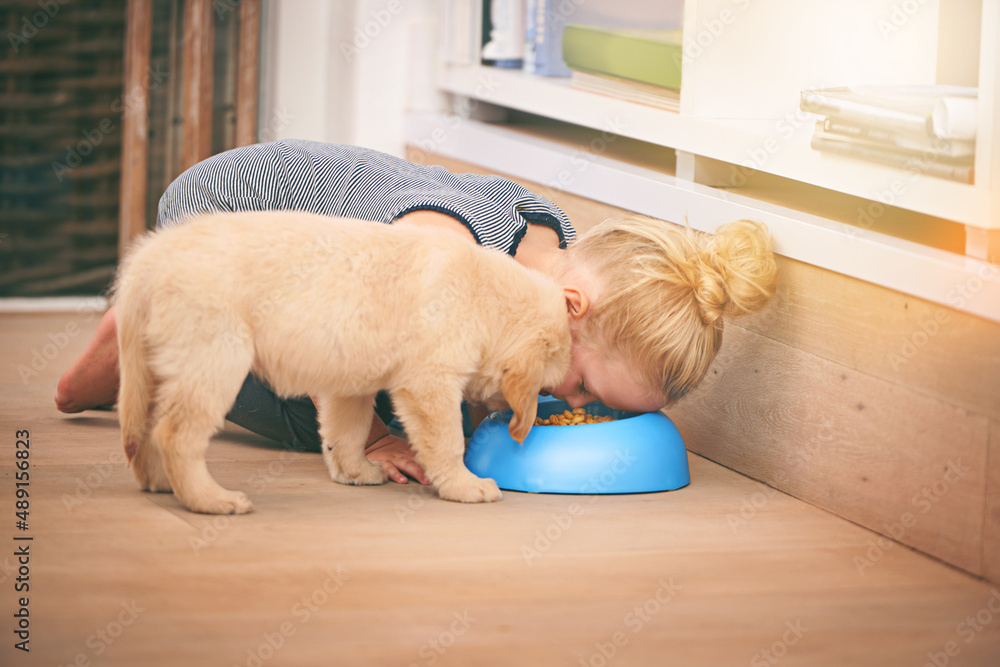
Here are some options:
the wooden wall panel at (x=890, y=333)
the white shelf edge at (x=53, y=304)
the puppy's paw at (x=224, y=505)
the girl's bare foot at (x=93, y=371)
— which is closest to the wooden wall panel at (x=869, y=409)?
the wooden wall panel at (x=890, y=333)

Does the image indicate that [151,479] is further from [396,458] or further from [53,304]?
[53,304]

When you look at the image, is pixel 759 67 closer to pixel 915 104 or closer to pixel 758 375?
pixel 915 104

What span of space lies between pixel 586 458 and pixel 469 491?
216 millimetres

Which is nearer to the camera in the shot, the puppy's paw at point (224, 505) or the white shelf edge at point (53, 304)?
the puppy's paw at point (224, 505)

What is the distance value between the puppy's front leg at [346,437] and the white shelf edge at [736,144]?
2.83ft

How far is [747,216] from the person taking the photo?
186cm

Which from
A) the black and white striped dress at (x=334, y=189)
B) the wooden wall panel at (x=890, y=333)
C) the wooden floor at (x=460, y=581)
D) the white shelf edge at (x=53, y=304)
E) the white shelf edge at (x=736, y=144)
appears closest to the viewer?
the wooden floor at (x=460, y=581)

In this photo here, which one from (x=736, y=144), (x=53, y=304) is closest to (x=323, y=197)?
(x=736, y=144)

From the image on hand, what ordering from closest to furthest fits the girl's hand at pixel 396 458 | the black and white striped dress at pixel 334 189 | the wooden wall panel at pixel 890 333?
the wooden wall panel at pixel 890 333
the girl's hand at pixel 396 458
the black and white striped dress at pixel 334 189

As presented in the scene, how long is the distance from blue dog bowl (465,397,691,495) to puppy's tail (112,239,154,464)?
58 cm

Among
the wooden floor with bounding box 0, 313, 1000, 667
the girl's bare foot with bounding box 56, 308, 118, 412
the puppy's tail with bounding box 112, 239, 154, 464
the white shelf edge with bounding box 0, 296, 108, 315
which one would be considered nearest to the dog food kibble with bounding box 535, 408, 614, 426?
the wooden floor with bounding box 0, 313, 1000, 667

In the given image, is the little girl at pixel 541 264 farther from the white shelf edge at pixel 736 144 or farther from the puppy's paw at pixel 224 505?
the puppy's paw at pixel 224 505

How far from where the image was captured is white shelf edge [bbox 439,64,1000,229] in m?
1.53

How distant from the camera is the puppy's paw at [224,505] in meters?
1.51
